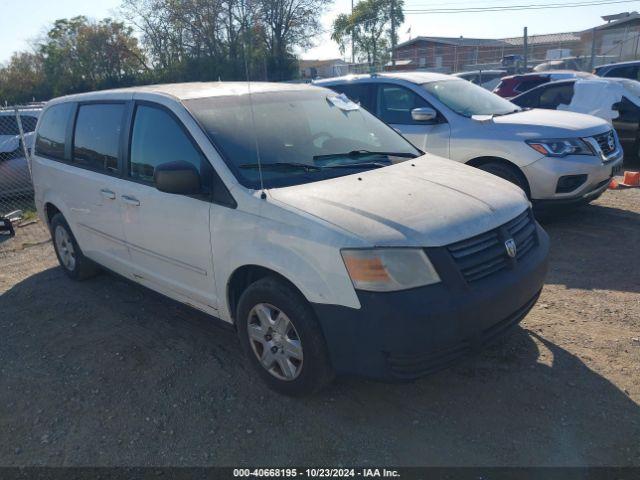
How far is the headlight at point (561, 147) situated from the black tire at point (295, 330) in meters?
4.03

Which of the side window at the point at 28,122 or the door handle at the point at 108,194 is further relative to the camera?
the side window at the point at 28,122

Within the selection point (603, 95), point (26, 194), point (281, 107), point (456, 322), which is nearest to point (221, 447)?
point (456, 322)

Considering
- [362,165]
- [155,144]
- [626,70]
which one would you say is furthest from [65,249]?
[626,70]

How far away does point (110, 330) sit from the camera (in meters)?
4.39

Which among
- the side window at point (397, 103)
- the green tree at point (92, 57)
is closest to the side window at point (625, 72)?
the side window at point (397, 103)

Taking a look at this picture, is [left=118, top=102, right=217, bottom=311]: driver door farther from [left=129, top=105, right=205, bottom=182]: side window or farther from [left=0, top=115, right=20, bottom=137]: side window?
[left=0, top=115, right=20, bottom=137]: side window

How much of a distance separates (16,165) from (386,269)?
855cm

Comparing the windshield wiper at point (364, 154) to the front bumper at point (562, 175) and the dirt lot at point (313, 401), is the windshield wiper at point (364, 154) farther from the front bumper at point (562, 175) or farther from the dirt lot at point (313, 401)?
the front bumper at point (562, 175)

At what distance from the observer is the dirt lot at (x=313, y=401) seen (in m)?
2.82

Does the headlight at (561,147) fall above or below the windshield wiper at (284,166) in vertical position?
below

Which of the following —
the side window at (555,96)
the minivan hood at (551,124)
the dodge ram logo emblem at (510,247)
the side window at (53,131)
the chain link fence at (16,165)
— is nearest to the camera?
the dodge ram logo emblem at (510,247)

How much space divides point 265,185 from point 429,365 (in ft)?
4.59

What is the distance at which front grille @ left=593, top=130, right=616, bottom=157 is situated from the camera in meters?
6.17

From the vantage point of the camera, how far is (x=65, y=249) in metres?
5.49
